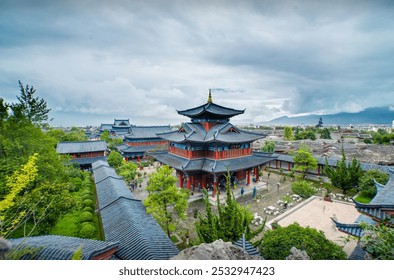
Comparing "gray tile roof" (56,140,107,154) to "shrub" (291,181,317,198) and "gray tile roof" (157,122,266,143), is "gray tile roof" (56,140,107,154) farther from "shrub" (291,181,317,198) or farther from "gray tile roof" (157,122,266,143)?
"shrub" (291,181,317,198)

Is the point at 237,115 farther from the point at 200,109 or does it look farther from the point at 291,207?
the point at 291,207

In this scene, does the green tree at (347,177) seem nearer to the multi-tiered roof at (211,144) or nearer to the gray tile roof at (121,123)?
the multi-tiered roof at (211,144)

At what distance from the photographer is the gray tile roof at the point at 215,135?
19781mm

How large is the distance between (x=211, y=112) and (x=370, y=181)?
16.2 metres

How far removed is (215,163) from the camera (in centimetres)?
1936

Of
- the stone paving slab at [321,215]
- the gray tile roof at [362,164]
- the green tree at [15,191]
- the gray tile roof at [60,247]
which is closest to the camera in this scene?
the gray tile roof at [60,247]

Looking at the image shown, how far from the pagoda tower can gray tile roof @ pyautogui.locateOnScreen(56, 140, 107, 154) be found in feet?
52.1

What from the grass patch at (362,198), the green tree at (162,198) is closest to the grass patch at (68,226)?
the green tree at (162,198)

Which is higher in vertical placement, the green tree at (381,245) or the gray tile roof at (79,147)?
the green tree at (381,245)

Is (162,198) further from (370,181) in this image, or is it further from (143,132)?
(143,132)

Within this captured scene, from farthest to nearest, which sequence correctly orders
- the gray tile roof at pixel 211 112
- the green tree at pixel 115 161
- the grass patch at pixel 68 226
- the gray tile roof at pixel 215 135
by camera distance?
the green tree at pixel 115 161
the gray tile roof at pixel 211 112
the gray tile roof at pixel 215 135
the grass patch at pixel 68 226

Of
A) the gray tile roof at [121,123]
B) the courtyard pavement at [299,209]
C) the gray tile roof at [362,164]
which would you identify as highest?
the gray tile roof at [121,123]
